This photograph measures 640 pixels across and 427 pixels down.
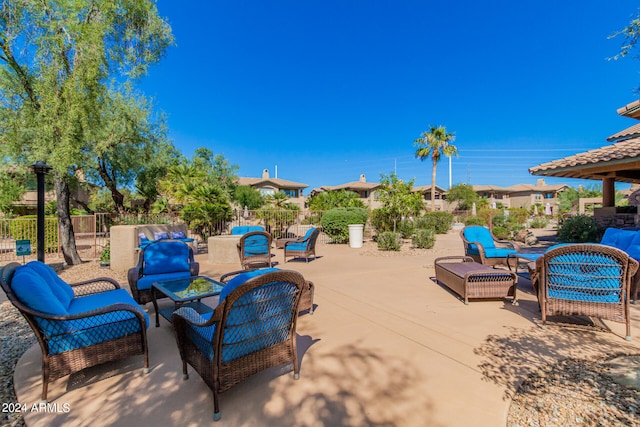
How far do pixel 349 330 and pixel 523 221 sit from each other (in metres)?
29.2

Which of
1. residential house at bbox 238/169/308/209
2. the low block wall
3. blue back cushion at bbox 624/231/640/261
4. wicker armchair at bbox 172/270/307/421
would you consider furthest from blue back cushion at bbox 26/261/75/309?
residential house at bbox 238/169/308/209

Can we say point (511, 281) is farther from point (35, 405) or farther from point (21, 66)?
point (21, 66)

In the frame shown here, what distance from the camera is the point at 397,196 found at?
1220 centimetres

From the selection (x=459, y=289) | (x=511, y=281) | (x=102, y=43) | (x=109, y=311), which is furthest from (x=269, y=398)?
(x=102, y=43)

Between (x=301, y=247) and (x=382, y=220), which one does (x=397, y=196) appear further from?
(x=301, y=247)

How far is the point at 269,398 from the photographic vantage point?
242 cm

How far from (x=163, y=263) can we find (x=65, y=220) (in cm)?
556

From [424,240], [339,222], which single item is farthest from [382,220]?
[424,240]

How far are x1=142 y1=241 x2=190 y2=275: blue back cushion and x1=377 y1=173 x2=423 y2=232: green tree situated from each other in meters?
8.88

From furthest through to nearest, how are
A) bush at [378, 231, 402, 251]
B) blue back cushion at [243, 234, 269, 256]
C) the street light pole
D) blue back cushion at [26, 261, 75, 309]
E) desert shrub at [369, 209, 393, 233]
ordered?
desert shrub at [369, 209, 393, 233] → bush at [378, 231, 402, 251] → blue back cushion at [243, 234, 269, 256] → the street light pole → blue back cushion at [26, 261, 75, 309]

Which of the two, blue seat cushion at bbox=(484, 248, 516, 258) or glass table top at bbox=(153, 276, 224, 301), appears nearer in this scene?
glass table top at bbox=(153, 276, 224, 301)

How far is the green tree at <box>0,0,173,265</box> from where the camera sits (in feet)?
22.6

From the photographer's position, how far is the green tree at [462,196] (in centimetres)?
4065

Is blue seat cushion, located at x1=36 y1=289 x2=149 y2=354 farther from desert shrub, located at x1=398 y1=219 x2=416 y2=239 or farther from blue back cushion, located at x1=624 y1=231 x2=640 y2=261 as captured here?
desert shrub, located at x1=398 y1=219 x2=416 y2=239
